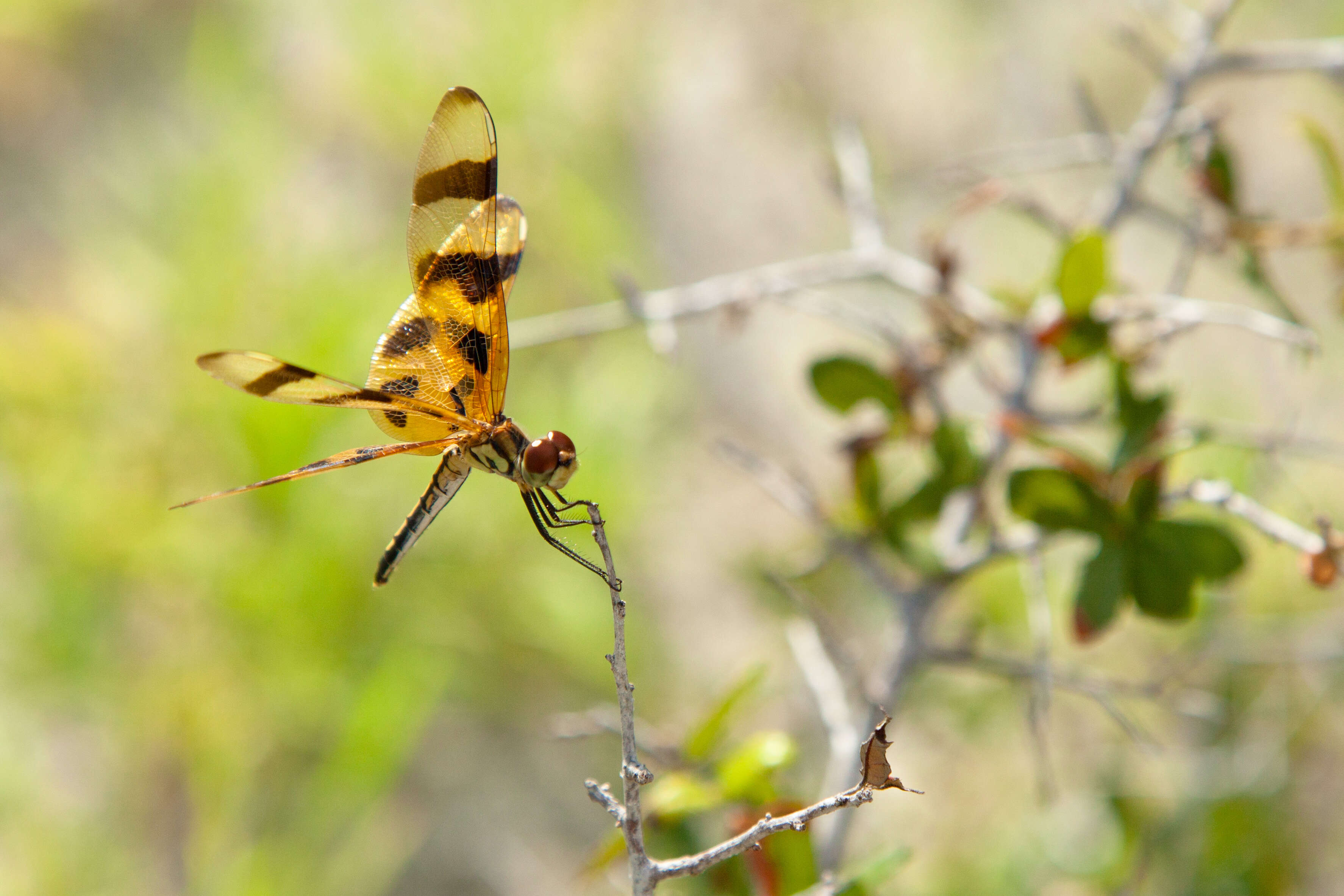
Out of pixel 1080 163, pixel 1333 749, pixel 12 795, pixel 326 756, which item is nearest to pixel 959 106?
pixel 1333 749

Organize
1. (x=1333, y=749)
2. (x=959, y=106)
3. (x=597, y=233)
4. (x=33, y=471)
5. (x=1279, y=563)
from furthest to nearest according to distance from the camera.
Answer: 1. (x=959, y=106)
2. (x=597, y=233)
3. (x=33, y=471)
4. (x=1279, y=563)
5. (x=1333, y=749)

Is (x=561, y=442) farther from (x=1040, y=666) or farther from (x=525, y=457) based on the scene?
(x=1040, y=666)

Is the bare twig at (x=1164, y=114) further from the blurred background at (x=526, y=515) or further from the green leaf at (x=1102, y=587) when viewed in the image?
the green leaf at (x=1102, y=587)

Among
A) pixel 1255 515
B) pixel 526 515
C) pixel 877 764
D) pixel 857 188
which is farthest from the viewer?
pixel 526 515

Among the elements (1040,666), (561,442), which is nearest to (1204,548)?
(1040,666)

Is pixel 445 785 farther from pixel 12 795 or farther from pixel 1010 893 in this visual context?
pixel 1010 893

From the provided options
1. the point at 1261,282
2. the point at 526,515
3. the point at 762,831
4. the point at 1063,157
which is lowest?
the point at 526,515
